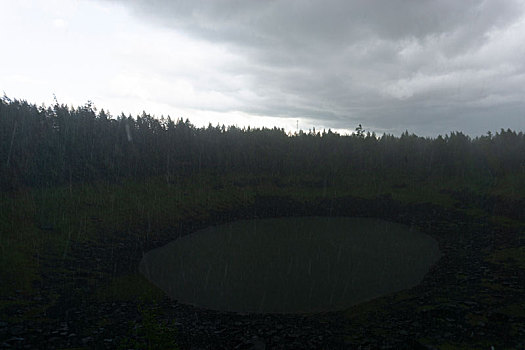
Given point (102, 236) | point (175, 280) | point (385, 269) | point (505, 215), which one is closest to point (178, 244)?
point (102, 236)

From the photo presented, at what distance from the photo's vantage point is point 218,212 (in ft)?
231

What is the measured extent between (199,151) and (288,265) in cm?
6812

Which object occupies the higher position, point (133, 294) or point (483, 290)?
point (483, 290)

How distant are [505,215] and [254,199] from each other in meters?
48.8

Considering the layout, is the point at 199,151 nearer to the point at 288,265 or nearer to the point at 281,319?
the point at 288,265

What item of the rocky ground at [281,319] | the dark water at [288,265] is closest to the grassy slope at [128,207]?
the rocky ground at [281,319]

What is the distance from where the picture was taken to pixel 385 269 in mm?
39719

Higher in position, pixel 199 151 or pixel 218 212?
pixel 199 151

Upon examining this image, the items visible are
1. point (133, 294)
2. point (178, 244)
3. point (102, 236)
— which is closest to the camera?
point (133, 294)

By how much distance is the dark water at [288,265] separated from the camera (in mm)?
31391

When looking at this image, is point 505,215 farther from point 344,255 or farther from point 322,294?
point 322,294

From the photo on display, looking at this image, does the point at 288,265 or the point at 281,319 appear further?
the point at 288,265

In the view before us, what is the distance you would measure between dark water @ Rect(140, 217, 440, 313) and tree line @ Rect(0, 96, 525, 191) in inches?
1376

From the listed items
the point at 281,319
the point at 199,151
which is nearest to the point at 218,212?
the point at 199,151
